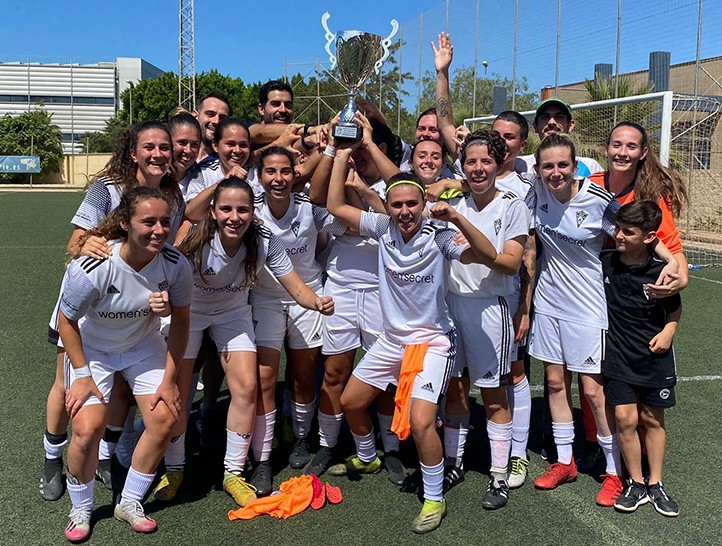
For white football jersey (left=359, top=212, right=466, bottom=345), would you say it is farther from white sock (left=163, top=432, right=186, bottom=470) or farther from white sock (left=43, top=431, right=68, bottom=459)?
white sock (left=43, top=431, right=68, bottom=459)

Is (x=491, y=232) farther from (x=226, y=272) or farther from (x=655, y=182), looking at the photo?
(x=226, y=272)

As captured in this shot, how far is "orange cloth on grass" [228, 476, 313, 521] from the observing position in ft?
10.9

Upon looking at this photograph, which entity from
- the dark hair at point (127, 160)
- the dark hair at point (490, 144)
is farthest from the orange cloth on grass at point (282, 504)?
the dark hair at point (490, 144)

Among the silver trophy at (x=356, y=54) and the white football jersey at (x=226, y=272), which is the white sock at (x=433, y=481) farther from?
the silver trophy at (x=356, y=54)

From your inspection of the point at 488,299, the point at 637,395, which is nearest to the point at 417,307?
the point at 488,299

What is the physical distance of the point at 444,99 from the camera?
178 inches

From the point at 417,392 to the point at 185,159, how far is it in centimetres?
198

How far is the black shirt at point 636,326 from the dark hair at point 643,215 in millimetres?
194

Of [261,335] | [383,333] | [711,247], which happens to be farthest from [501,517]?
[711,247]

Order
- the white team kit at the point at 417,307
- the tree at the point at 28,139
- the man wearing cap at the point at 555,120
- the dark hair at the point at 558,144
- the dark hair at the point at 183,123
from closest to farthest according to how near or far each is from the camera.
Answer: the white team kit at the point at 417,307, the dark hair at the point at 558,144, the dark hair at the point at 183,123, the man wearing cap at the point at 555,120, the tree at the point at 28,139

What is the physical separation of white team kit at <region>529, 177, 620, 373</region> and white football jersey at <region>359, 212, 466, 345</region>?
1.99ft

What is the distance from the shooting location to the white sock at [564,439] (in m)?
3.73

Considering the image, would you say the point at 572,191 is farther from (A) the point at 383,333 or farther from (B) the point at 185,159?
(B) the point at 185,159

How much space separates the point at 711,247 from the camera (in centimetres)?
1322
